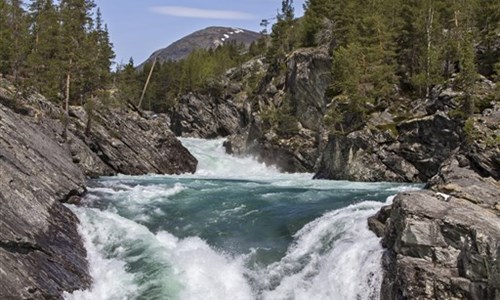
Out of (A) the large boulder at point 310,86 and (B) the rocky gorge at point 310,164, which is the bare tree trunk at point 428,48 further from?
(A) the large boulder at point 310,86

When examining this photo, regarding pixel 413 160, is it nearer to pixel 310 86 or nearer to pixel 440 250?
pixel 310 86

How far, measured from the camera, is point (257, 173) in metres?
56.4

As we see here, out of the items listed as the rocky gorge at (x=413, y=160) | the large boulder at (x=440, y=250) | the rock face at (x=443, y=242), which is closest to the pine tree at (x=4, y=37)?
the rocky gorge at (x=413, y=160)

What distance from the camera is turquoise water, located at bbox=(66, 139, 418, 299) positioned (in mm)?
17516

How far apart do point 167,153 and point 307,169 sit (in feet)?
51.0

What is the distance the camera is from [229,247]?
2066 centimetres

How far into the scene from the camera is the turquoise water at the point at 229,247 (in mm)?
17516

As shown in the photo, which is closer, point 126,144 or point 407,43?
point 126,144

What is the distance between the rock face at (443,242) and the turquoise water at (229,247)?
1.25 meters

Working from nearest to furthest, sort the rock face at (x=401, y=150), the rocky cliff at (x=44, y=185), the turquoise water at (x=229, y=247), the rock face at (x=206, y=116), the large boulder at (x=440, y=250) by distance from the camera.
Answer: the large boulder at (x=440, y=250)
the rocky cliff at (x=44, y=185)
the turquoise water at (x=229, y=247)
the rock face at (x=401, y=150)
the rock face at (x=206, y=116)

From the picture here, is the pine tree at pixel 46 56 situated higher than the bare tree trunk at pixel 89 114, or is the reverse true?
the pine tree at pixel 46 56

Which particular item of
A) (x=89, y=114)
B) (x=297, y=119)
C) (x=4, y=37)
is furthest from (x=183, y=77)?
(x=89, y=114)

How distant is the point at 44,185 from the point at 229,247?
9.87 metres

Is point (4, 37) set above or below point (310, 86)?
above
